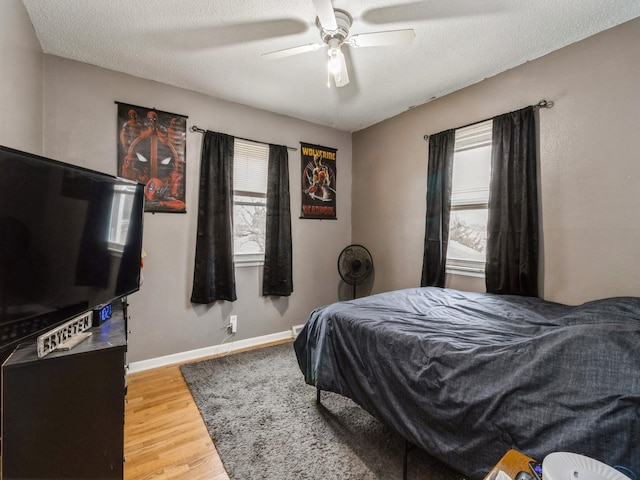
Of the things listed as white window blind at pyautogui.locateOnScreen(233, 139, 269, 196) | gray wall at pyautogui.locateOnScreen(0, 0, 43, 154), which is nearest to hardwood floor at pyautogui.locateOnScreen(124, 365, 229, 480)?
gray wall at pyautogui.locateOnScreen(0, 0, 43, 154)

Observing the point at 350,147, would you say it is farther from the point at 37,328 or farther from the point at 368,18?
the point at 37,328

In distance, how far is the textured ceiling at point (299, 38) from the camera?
1775 mm

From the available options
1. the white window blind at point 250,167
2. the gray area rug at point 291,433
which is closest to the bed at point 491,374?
the gray area rug at point 291,433

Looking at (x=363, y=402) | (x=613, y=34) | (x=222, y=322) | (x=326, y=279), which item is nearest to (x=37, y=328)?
(x=363, y=402)

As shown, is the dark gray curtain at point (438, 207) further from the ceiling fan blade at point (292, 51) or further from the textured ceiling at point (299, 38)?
the ceiling fan blade at point (292, 51)

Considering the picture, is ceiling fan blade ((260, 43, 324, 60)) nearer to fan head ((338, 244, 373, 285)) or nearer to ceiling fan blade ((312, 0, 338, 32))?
ceiling fan blade ((312, 0, 338, 32))

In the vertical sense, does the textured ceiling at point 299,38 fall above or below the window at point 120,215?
above

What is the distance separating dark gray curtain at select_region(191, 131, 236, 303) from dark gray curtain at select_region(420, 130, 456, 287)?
199 centimetres

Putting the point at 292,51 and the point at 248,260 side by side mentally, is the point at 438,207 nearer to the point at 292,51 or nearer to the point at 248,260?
the point at 292,51

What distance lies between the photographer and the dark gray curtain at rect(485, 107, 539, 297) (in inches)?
89.0

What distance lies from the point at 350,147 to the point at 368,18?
213 centimetres

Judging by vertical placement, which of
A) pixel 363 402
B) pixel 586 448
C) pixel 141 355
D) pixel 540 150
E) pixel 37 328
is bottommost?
pixel 141 355

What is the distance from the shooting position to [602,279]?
197 centimetres

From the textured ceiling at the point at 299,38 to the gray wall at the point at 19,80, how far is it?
0.15 metres
